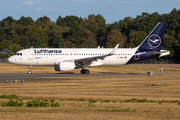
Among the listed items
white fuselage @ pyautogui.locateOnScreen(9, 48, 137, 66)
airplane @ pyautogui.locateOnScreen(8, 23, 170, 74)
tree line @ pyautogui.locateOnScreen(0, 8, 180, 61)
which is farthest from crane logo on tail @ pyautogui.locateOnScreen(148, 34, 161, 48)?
tree line @ pyautogui.locateOnScreen(0, 8, 180, 61)

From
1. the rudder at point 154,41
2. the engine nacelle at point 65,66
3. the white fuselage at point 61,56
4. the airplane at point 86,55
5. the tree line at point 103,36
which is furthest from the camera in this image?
the tree line at point 103,36

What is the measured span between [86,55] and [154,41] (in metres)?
11.2

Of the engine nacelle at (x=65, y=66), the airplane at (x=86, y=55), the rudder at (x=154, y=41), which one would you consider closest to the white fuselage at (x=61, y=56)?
the airplane at (x=86, y=55)

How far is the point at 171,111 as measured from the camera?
42.7ft

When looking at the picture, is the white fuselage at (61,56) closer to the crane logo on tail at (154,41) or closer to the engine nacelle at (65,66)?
the engine nacelle at (65,66)

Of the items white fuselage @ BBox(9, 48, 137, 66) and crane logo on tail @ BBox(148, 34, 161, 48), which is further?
crane logo on tail @ BBox(148, 34, 161, 48)

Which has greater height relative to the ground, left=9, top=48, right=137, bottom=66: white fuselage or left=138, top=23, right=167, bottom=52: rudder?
left=138, top=23, right=167, bottom=52: rudder

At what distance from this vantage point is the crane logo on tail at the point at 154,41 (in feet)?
143

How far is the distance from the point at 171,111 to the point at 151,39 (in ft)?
105

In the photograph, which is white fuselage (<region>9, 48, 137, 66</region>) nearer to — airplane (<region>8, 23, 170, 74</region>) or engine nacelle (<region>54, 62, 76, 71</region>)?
airplane (<region>8, 23, 170, 74</region>)

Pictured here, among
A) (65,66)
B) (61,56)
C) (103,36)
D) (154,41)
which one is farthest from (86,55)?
(103,36)

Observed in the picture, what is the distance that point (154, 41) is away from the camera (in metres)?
43.7

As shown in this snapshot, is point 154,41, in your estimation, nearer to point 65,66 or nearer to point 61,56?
point 61,56

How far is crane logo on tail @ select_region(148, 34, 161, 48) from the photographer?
4369cm
